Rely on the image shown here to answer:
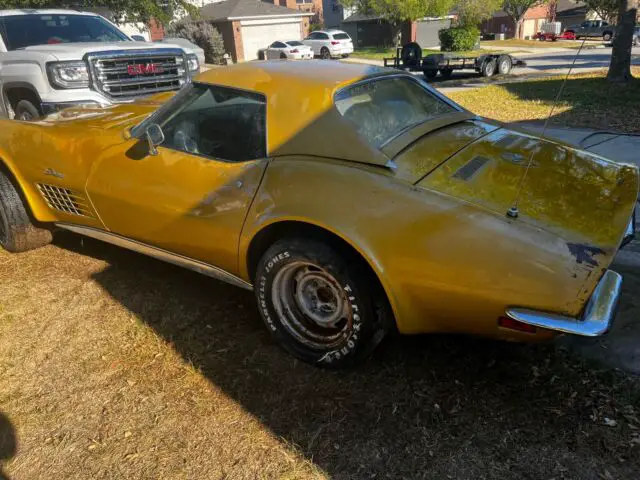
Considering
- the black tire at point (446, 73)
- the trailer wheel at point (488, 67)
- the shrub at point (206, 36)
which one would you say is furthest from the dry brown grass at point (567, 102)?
the shrub at point (206, 36)

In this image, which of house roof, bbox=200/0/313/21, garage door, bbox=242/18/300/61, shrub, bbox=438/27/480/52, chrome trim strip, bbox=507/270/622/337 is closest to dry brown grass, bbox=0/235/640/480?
chrome trim strip, bbox=507/270/622/337

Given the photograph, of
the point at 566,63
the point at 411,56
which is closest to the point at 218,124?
the point at 411,56

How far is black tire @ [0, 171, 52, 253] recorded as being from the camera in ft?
13.1

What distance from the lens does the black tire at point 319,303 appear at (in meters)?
2.51

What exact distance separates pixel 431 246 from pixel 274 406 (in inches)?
44.2

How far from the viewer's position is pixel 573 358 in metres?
2.80

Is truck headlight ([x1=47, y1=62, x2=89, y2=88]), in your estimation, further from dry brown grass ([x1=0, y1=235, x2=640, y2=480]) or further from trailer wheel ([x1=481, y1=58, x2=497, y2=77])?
trailer wheel ([x1=481, y1=58, x2=497, y2=77])

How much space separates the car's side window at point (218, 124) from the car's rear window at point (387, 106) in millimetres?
491

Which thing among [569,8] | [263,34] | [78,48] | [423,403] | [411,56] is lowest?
[423,403]

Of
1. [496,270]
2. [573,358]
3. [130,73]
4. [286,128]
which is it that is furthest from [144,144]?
[130,73]

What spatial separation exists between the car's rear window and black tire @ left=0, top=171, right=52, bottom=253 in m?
2.75

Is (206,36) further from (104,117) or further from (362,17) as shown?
(104,117)

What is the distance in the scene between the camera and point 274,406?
8.48 feet

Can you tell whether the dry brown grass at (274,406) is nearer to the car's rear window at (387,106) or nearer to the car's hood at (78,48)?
the car's rear window at (387,106)
